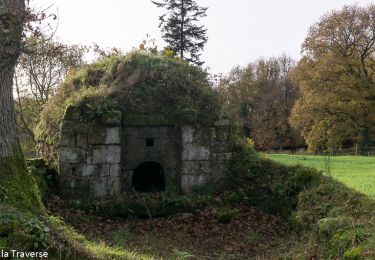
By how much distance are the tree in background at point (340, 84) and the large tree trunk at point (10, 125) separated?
25.1 meters

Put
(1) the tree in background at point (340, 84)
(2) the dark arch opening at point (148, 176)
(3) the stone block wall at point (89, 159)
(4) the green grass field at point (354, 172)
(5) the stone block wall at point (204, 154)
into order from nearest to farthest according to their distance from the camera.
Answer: (3) the stone block wall at point (89, 159) < (5) the stone block wall at point (204, 154) < (4) the green grass field at point (354, 172) < (2) the dark arch opening at point (148, 176) < (1) the tree in background at point (340, 84)

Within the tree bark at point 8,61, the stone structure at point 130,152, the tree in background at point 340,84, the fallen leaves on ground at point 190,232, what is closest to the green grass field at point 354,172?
the fallen leaves on ground at point 190,232

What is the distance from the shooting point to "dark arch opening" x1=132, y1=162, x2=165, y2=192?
11805 millimetres

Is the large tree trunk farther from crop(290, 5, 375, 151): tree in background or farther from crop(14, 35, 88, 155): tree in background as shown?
crop(290, 5, 375, 151): tree in background

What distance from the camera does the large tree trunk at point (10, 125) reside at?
19.2 feet

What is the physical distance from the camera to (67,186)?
32.6 feet

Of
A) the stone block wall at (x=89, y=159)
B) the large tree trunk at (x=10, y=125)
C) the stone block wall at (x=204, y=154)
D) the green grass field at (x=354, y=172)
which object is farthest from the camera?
the green grass field at (x=354, y=172)

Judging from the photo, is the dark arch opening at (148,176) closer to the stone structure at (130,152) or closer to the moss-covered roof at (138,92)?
the stone structure at (130,152)

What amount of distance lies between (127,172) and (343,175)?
7.25 metres

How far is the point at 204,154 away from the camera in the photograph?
34.4ft

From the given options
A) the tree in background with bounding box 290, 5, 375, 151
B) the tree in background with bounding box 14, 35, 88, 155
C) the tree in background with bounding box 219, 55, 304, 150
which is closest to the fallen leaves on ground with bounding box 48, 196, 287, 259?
the tree in background with bounding box 14, 35, 88, 155

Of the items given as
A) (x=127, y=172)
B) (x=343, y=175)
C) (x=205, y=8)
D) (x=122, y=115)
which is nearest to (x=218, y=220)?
(x=127, y=172)

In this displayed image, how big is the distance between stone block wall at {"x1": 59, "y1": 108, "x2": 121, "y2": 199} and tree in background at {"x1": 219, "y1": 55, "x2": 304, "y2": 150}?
2626 cm

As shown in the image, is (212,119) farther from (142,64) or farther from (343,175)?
(343,175)
